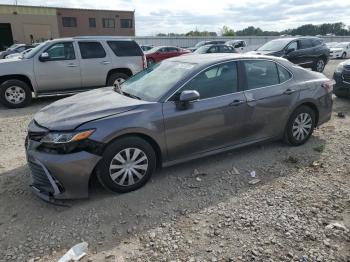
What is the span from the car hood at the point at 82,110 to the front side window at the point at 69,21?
56.8m

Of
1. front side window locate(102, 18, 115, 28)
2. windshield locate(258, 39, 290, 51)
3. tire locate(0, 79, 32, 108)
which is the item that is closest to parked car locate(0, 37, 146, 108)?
tire locate(0, 79, 32, 108)

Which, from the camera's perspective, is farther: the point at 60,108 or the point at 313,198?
the point at 60,108

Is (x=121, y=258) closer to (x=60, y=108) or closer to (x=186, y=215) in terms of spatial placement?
(x=186, y=215)

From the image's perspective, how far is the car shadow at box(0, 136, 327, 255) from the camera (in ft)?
10.9

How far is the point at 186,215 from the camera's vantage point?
11.8 feet

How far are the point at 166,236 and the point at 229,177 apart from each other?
149 cm

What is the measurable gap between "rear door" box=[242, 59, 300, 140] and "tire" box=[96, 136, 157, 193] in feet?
5.50

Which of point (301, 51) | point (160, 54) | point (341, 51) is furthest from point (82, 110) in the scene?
point (341, 51)

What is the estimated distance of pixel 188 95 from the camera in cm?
399

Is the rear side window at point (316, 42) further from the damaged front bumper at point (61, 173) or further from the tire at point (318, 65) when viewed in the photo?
the damaged front bumper at point (61, 173)

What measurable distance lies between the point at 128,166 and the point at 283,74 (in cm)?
289

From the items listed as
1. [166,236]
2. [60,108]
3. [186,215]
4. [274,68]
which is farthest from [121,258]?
[274,68]

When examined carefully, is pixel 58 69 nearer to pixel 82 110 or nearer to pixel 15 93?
pixel 15 93

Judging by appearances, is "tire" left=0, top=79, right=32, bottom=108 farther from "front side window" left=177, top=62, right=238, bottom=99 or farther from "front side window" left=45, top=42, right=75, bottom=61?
"front side window" left=177, top=62, right=238, bottom=99
